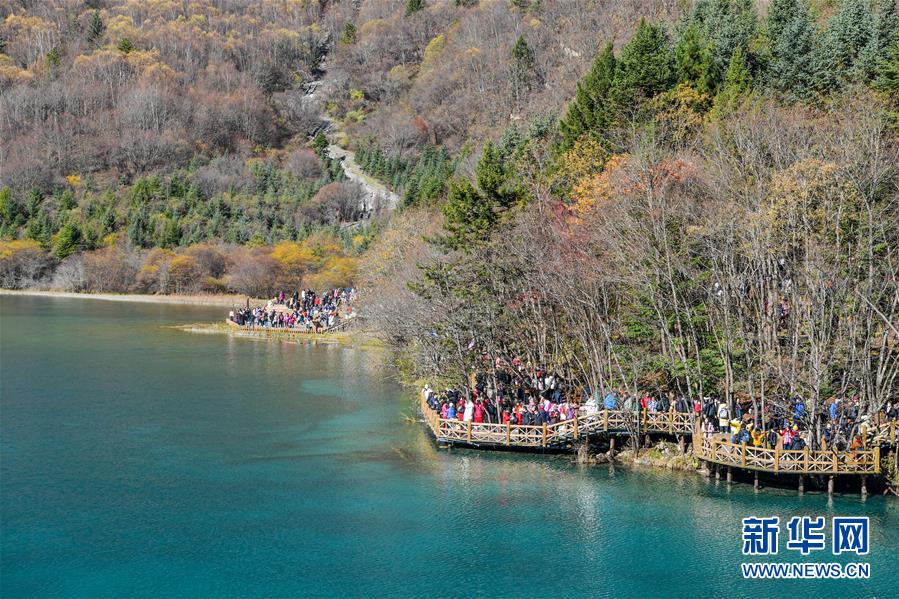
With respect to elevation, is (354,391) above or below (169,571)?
above

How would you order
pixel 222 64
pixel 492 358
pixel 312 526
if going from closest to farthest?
pixel 312 526
pixel 492 358
pixel 222 64

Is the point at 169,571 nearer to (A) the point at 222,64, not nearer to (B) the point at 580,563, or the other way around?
(B) the point at 580,563

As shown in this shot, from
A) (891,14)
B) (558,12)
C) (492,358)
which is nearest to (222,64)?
(558,12)

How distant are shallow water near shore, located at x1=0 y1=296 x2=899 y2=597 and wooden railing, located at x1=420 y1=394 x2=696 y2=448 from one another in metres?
0.66

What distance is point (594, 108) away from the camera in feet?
166

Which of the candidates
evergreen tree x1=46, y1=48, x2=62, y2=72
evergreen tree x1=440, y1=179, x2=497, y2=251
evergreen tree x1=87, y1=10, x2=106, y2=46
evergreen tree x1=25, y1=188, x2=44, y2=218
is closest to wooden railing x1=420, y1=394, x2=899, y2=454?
evergreen tree x1=440, y1=179, x2=497, y2=251

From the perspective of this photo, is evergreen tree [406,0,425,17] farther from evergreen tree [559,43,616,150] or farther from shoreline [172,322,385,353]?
evergreen tree [559,43,616,150]

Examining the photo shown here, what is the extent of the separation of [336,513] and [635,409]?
10649 millimetres

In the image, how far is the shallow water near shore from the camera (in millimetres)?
19984

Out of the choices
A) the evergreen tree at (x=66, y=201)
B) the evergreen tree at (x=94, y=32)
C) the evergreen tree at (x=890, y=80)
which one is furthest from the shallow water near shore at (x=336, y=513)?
the evergreen tree at (x=94, y=32)

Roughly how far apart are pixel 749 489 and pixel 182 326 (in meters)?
52.1

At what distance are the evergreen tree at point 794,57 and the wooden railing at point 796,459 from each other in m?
30.8

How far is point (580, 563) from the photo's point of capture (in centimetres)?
2094

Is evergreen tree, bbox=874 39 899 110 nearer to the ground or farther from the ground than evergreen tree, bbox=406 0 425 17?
nearer to the ground
